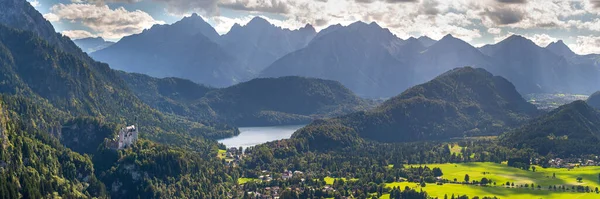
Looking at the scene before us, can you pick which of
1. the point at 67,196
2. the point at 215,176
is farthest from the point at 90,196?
the point at 215,176

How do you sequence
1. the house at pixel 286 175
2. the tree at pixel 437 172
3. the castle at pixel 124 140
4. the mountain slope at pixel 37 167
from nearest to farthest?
the mountain slope at pixel 37 167
the castle at pixel 124 140
the house at pixel 286 175
the tree at pixel 437 172

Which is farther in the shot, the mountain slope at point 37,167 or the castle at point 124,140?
the castle at point 124,140

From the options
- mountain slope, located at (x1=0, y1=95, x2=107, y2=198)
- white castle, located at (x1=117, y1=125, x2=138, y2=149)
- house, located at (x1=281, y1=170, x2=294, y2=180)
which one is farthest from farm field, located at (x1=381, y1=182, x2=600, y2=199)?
mountain slope, located at (x1=0, y1=95, x2=107, y2=198)

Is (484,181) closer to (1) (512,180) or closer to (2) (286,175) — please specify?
(1) (512,180)

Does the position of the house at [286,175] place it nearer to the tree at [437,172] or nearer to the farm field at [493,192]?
the farm field at [493,192]

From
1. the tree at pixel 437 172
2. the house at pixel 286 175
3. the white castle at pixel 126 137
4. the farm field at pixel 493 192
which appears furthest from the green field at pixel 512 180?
the white castle at pixel 126 137

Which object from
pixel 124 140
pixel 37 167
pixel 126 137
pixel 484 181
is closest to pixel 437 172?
pixel 484 181

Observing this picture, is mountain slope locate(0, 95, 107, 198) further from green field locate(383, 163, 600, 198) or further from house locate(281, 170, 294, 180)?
green field locate(383, 163, 600, 198)
